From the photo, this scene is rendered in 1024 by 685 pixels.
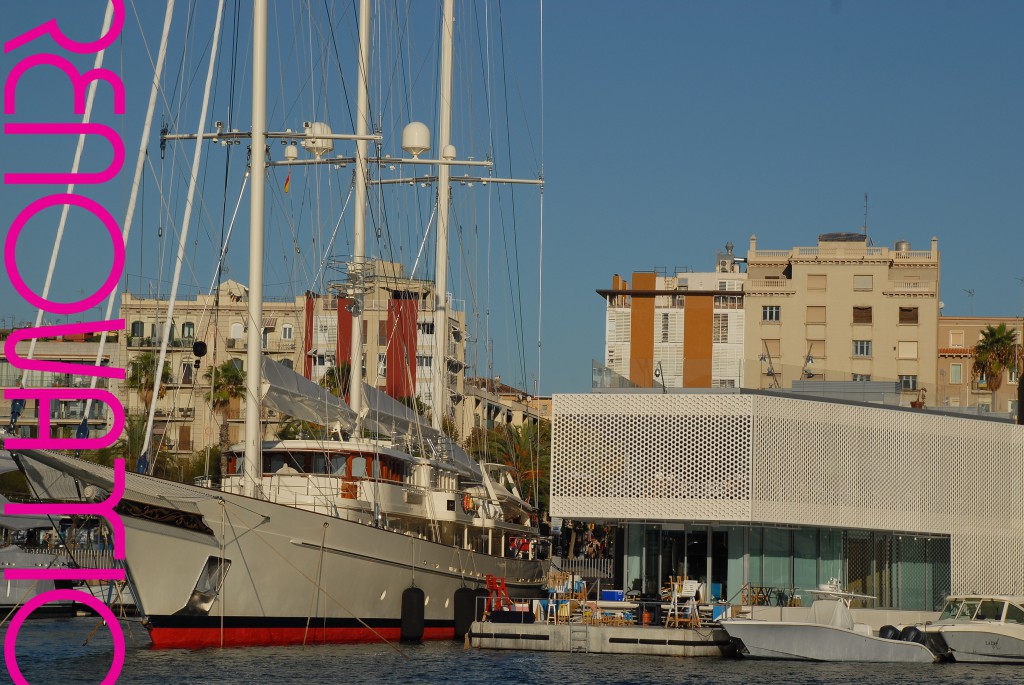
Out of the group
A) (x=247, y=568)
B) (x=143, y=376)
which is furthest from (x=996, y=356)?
(x=247, y=568)

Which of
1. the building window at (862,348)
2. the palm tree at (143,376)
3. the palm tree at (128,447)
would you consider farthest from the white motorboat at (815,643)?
the building window at (862,348)

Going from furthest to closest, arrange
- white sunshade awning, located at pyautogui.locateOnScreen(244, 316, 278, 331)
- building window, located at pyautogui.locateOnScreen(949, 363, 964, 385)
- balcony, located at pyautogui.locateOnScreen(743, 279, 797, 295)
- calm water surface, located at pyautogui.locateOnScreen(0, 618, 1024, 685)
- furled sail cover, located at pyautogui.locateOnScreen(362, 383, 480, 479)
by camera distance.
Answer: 1. building window, located at pyautogui.locateOnScreen(949, 363, 964, 385)
2. white sunshade awning, located at pyautogui.locateOnScreen(244, 316, 278, 331)
3. balcony, located at pyautogui.locateOnScreen(743, 279, 797, 295)
4. furled sail cover, located at pyautogui.locateOnScreen(362, 383, 480, 479)
5. calm water surface, located at pyautogui.locateOnScreen(0, 618, 1024, 685)

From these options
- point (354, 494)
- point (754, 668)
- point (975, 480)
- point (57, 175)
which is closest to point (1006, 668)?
point (754, 668)

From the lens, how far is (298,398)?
36.2 m

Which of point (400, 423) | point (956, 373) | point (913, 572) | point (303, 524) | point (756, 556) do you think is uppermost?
point (956, 373)

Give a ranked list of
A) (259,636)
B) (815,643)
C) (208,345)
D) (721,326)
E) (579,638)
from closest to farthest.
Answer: (259,636) → (815,643) → (579,638) → (208,345) → (721,326)

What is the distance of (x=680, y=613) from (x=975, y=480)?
1183cm

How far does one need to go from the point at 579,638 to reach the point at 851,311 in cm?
6497

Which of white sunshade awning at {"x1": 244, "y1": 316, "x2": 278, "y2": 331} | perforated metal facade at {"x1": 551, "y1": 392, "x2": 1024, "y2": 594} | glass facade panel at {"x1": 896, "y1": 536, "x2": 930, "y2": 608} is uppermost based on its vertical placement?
white sunshade awning at {"x1": 244, "y1": 316, "x2": 278, "y2": 331}

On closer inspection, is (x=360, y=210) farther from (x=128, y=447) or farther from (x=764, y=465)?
(x=128, y=447)

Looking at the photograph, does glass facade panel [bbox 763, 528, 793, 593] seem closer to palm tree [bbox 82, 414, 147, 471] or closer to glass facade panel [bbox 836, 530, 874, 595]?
glass facade panel [bbox 836, 530, 874, 595]

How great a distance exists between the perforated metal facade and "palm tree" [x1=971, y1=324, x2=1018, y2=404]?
4150cm

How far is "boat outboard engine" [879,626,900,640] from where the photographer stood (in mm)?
34688

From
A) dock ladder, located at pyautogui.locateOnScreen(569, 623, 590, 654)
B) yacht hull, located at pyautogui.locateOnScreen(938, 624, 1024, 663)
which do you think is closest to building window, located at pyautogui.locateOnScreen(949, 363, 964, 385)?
yacht hull, located at pyautogui.locateOnScreen(938, 624, 1024, 663)
